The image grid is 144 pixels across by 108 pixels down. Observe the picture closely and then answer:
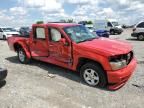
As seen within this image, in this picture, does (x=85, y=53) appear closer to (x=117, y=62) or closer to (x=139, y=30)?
(x=117, y=62)

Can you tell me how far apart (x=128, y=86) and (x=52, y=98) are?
221 cm

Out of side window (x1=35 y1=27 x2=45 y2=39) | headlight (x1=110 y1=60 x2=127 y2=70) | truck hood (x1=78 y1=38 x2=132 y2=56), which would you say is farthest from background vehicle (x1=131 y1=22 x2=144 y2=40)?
headlight (x1=110 y1=60 x2=127 y2=70)

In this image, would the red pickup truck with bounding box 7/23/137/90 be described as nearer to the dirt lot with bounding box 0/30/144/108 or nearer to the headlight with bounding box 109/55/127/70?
the headlight with bounding box 109/55/127/70

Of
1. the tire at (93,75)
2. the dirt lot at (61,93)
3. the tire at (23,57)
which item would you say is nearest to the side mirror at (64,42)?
the tire at (93,75)

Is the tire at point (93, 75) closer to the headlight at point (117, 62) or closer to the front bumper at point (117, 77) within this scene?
the front bumper at point (117, 77)

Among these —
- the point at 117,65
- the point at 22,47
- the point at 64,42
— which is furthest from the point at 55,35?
the point at 117,65

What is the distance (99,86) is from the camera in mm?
6398

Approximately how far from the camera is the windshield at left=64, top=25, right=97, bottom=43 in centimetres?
707

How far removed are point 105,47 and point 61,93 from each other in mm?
1728

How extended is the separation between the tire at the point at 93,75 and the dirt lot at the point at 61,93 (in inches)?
7.6

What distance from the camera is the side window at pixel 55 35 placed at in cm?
740

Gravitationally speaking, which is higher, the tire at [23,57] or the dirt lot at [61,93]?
the tire at [23,57]

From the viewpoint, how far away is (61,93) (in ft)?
19.7

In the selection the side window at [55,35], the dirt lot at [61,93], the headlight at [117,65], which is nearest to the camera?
the dirt lot at [61,93]
